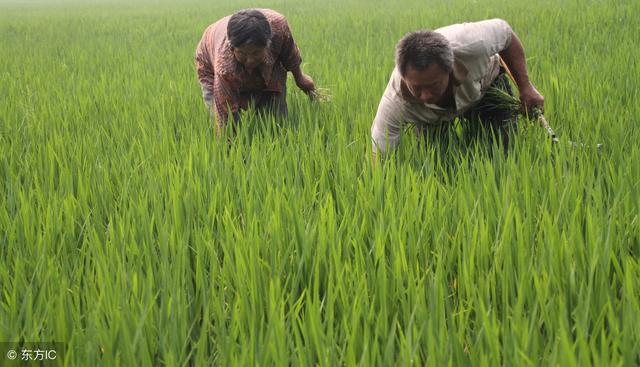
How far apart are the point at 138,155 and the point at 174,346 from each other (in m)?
1.46

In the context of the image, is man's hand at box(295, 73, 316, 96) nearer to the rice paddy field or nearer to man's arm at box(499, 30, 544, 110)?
the rice paddy field

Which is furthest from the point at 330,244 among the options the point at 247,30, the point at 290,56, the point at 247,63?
the point at 290,56

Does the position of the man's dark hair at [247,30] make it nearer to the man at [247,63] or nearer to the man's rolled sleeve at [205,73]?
the man at [247,63]

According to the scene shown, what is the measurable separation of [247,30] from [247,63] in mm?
252

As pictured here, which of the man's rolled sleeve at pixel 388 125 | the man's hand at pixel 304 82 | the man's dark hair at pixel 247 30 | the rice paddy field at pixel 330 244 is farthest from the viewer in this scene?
the man's hand at pixel 304 82

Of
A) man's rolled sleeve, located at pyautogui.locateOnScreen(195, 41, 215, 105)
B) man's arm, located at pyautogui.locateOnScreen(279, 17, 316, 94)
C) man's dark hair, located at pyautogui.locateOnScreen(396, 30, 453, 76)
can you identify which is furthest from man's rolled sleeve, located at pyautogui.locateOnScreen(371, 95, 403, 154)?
man's rolled sleeve, located at pyautogui.locateOnScreen(195, 41, 215, 105)

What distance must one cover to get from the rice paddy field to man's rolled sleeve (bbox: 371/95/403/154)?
0.20ft

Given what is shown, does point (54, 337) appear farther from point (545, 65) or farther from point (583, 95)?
point (545, 65)

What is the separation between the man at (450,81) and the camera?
1.89m

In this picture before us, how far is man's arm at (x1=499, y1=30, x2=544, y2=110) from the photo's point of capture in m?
2.24

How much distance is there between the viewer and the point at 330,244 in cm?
134

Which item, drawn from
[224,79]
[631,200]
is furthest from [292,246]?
[224,79]

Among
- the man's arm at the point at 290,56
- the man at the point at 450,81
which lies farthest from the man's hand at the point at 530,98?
the man's arm at the point at 290,56

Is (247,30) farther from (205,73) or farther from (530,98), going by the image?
(530,98)
